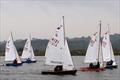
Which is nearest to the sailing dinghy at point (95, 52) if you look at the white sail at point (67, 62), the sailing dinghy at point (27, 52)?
the white sail at point (67, 62)

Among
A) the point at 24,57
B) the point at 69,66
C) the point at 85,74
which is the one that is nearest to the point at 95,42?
the point at 85,74

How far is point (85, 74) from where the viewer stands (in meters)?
79.9

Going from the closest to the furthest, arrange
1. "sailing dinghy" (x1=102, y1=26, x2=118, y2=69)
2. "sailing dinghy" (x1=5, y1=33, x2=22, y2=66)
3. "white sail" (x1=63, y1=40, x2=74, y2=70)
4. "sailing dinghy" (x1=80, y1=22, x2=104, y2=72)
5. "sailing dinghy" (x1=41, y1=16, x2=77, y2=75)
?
"sailing dinghy" (x1=41, y1=16, x2=77, y2=75) < "white sail" (x1=63, y1=40, x2=74, y2=70) < "sailing dinghy" (x1=80, y1=22, x2=104, y2=72) < "sailing dinghy" (x1=102, y1=26, x2=118, y2=69) < "sailing dinghy" (x1=5, y1=33, x2=22, y2=66)

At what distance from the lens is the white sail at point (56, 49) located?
71.3 meters

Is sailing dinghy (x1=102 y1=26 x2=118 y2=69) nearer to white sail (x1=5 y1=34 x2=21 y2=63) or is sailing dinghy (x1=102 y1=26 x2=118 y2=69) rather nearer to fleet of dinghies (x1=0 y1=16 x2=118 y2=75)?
fleet of dinghies (x1=0 y1=16 x2=118 y2=75)

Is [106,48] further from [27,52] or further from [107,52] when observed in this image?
[27,52]

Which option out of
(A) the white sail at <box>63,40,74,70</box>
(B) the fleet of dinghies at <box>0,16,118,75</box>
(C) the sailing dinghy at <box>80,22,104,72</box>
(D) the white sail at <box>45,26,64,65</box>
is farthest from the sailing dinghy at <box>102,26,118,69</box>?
(D) the white sail at <box>45,26,64,65</box>

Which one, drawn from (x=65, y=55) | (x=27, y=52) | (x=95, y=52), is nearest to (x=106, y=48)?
(x=95, y=52)

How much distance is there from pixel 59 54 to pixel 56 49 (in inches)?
34.2

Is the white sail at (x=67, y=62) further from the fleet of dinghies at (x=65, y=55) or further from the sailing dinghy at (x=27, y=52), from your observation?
the sailing dinghy at (x=27, y=52)

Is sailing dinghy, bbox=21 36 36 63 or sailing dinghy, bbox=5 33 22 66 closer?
sailing dinghy, bbox=5 33 22 66

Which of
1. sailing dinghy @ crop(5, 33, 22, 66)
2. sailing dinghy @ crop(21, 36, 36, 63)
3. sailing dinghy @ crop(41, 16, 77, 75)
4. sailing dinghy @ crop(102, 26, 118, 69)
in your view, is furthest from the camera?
sailing dinghy @ crop(21, 36, 36, 63)

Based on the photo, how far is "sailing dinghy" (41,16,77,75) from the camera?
234 ft

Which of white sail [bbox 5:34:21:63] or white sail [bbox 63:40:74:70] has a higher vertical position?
white sail [bbox 5:34:21:63]
